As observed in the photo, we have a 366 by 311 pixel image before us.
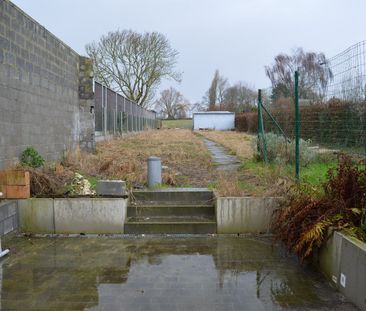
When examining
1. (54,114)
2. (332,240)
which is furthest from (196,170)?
(332,240)

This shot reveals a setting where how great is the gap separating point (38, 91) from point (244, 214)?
5366mm

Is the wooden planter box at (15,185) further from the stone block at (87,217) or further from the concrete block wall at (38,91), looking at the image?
the concrete block wall at (38,91)

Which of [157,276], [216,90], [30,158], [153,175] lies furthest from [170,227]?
[216,90]

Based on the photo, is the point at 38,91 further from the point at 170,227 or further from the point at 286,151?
the point at 286,151

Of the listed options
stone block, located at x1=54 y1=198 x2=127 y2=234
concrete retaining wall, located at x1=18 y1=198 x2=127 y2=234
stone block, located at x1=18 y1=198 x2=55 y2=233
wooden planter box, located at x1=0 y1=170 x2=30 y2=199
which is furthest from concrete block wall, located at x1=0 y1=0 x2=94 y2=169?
stone block, located at x1=54 y1=198 x2=127 y2=234

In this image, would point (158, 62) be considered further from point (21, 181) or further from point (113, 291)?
point (113, 291)

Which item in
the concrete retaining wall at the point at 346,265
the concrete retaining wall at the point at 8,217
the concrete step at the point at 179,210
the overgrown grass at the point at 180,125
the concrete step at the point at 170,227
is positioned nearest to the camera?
the concrete retaining wall at the point at 346,265

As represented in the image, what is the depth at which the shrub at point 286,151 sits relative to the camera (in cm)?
1073

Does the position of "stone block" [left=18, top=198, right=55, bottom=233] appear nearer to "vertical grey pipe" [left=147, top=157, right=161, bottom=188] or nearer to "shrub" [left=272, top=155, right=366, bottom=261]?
"vertical grey pipe" [left=147, top=157, right=161, bottom=188]

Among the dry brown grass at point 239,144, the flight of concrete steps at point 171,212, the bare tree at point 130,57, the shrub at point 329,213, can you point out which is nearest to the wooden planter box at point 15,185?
the flight of concrete steps at point 171,212

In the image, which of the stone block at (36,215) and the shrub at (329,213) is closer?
the shrub at (329,213)

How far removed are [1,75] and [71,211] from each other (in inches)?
108

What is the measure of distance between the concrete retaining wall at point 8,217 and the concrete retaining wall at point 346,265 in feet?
14.4

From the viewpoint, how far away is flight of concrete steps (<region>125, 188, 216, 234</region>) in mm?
6891
